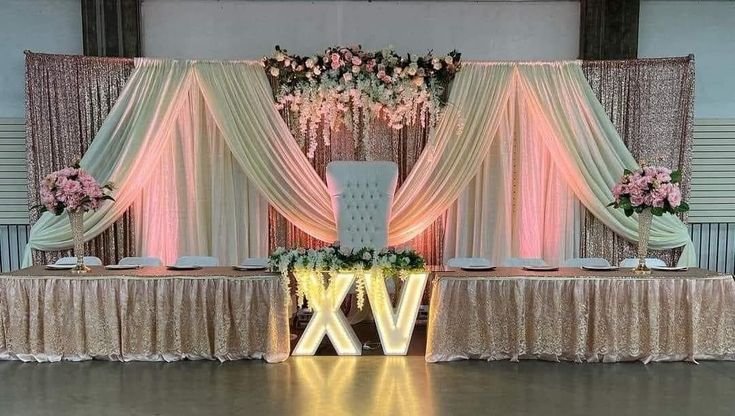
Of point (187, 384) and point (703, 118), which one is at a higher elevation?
point (703, 118)

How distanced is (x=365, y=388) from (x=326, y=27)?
163 inches

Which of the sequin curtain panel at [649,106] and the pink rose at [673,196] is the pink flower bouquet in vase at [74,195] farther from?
the sequin curtain panel at [649,106]

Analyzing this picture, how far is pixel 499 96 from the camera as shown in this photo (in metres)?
6.24

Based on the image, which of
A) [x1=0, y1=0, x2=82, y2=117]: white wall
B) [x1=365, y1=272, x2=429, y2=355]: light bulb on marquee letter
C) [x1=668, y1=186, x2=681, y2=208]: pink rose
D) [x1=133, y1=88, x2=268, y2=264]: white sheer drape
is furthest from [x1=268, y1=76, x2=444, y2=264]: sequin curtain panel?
[x1=668, y1=186, x2=681, y2=208]: pink rose

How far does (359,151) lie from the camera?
21.1 feet

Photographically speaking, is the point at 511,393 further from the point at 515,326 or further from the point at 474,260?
the point at 474,260

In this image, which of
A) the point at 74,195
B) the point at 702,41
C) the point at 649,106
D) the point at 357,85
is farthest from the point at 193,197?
the point at 702,41

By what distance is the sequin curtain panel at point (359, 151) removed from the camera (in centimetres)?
638

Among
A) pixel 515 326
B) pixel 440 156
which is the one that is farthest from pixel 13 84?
pixel 515 326

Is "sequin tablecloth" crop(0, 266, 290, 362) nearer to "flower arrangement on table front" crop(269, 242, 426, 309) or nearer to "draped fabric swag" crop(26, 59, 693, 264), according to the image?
"flower arrangement on table front" crop(269, 242, 426, 309)

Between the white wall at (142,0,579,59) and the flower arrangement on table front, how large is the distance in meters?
2.81

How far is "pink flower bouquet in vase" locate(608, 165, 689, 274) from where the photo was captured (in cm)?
469

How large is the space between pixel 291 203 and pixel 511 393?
10.6 feet

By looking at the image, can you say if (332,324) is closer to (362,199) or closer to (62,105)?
(362,199)
